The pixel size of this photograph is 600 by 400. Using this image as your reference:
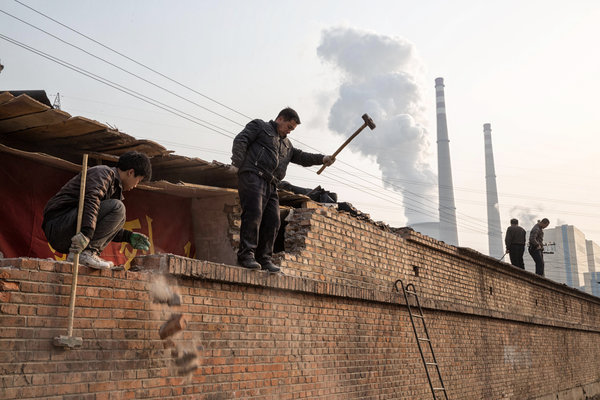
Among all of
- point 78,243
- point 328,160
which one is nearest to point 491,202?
point 328,160

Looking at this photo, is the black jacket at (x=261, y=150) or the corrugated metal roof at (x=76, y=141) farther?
the black jacket at (x=261, y=150)

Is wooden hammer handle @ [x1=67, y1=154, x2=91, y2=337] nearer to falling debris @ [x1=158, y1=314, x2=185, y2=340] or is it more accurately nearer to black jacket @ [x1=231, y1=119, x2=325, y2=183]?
falling debris @ [x1=158, y1=314, x2=185, y2=340]

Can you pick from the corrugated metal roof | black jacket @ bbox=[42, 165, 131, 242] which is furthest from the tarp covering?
black jacket @ bbox=[42, 165, 131, 242]

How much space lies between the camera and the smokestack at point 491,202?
89.0 m

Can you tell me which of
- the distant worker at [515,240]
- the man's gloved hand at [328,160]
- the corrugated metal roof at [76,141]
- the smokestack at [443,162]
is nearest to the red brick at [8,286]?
the corrugated metal roof at [76,141]

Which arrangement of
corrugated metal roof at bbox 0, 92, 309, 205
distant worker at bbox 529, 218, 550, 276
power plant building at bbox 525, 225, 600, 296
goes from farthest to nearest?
power plant building at bbox 525, 225, 600, 296
distant worker at bbox 529, 218, 550, 276
corrugated metal roof at bbox 0, 92, 309, 205

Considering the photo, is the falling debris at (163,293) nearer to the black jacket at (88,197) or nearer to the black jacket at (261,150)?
the black jacket at (88,197)

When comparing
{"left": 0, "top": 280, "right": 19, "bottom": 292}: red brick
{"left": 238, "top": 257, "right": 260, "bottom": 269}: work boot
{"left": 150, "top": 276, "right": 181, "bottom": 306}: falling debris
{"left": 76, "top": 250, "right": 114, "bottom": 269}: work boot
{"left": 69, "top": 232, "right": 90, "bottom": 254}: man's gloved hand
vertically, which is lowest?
{"left": 0, "top": 280, "right": 19, "bottom": 292}: red brick

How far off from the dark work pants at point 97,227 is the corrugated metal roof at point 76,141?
3.39 feet

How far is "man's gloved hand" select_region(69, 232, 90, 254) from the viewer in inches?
163

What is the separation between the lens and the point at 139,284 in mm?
4750

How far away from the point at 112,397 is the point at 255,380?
5.69 feet

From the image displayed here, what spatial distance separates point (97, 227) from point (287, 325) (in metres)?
2.56

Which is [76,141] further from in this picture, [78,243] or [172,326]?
[172,326]
